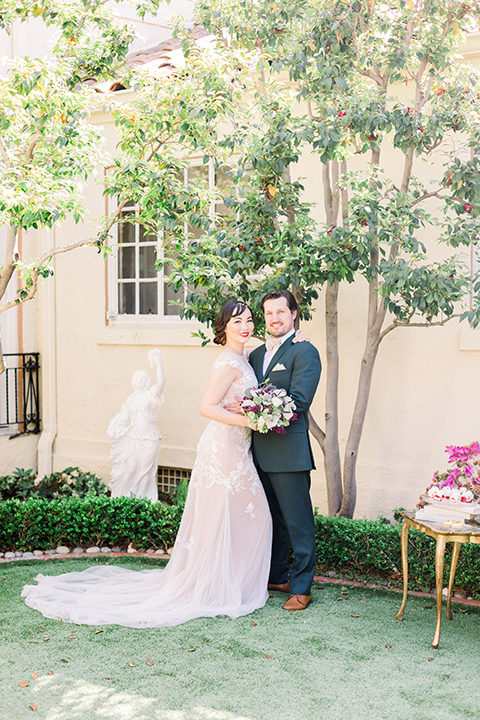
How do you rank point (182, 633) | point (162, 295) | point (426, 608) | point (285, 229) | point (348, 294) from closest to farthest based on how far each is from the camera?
1. point (182, 633)
2. point (426, 608)
3. point (285, 229)
4. point (348, 294)
5. point (162, 295)

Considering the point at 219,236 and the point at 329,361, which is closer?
the point at 219,236

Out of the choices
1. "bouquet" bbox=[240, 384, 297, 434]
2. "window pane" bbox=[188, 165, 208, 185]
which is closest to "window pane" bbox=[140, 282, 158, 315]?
"window pane" bbox=[188, 165, 208, 185]

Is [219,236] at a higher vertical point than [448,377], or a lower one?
higher

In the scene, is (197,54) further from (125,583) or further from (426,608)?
(426,608)

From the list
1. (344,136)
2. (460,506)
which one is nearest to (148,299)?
(344,136)

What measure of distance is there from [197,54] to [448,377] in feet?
12.0

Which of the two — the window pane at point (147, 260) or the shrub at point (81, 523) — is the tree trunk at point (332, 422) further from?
the window pane at point (147, 260)

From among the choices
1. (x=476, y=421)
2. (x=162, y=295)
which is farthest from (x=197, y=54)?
(x=476, y=421)

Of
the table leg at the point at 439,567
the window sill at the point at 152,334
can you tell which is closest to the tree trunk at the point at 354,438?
the table leg at the point at 439,567

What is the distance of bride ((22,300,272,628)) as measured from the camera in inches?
197

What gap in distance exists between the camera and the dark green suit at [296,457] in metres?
5.11

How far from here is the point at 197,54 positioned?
6.06 m

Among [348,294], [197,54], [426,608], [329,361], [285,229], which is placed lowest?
[426,608]

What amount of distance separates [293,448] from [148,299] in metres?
4.47
